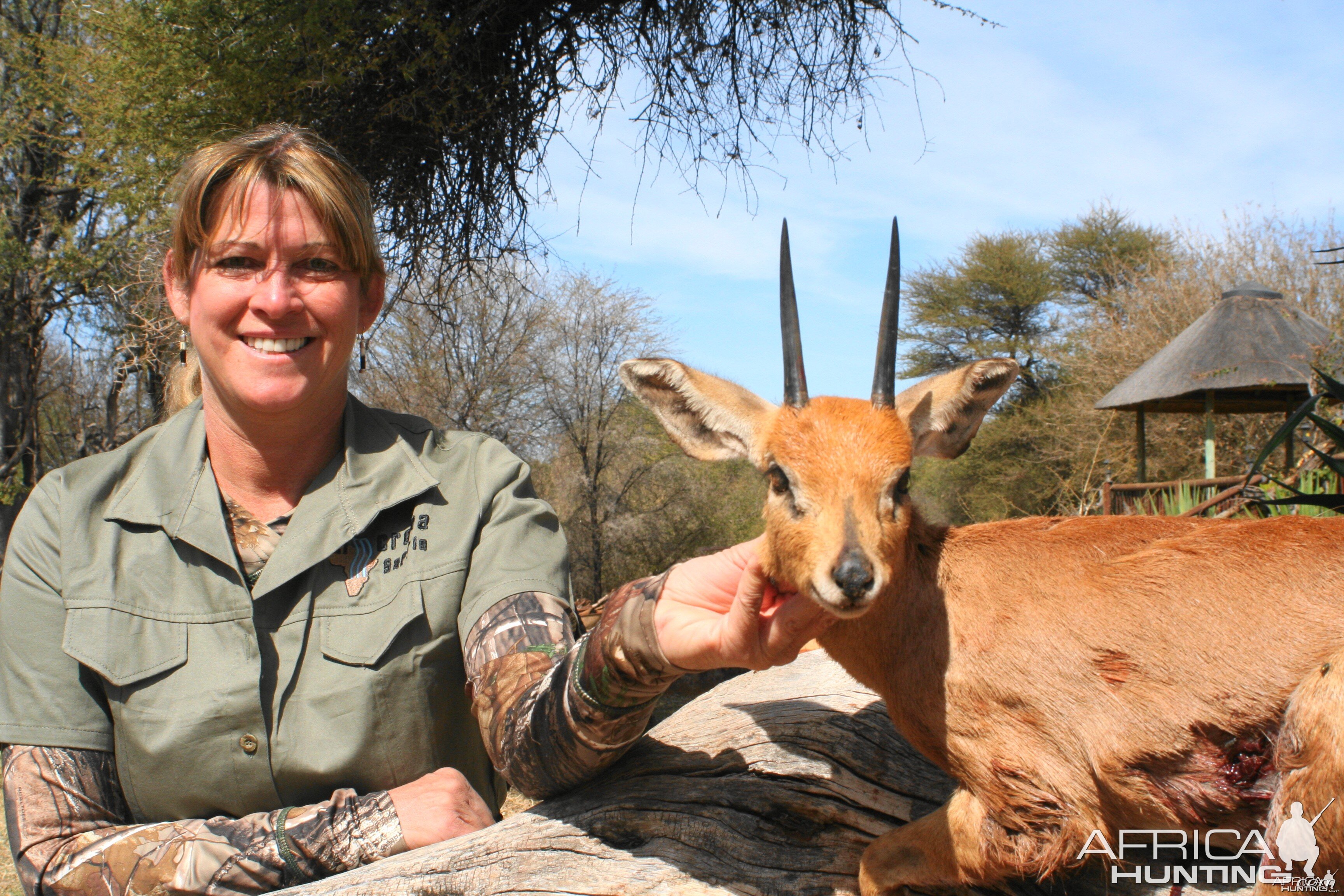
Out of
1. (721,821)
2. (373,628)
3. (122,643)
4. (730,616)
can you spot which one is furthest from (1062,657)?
(122,643)

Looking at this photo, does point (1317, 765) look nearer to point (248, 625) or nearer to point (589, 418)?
point (248, 625)

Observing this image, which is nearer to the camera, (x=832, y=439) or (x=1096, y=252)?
(x=832, y=439)

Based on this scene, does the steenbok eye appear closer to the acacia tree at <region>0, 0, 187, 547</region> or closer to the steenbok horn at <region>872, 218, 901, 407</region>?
the steenbok horn at <region>872, 218, 901, 407</region>

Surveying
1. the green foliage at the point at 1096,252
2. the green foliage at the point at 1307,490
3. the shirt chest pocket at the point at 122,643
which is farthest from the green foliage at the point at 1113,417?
the shirt chest pocket at the point at 122,643

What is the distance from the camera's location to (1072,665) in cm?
262

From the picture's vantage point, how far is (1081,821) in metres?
2.53

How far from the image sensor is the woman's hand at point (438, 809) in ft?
8.04

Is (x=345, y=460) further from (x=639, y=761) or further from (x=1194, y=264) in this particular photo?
(x=1194, y=264)

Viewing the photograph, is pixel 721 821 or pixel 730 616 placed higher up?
pixel 730 616

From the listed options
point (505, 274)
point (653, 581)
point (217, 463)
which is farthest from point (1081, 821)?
point (505, 274)

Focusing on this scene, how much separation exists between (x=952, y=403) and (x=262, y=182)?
2.33 m

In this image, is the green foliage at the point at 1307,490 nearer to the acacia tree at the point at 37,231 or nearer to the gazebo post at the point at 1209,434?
the gazebo post at the point at 1209,434

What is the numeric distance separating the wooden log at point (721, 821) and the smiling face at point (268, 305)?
1.39m

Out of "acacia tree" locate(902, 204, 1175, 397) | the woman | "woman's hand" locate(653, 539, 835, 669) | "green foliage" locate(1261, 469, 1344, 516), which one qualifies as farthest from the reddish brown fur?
"acacia tree" locate(902, 204, 1175, 397)
